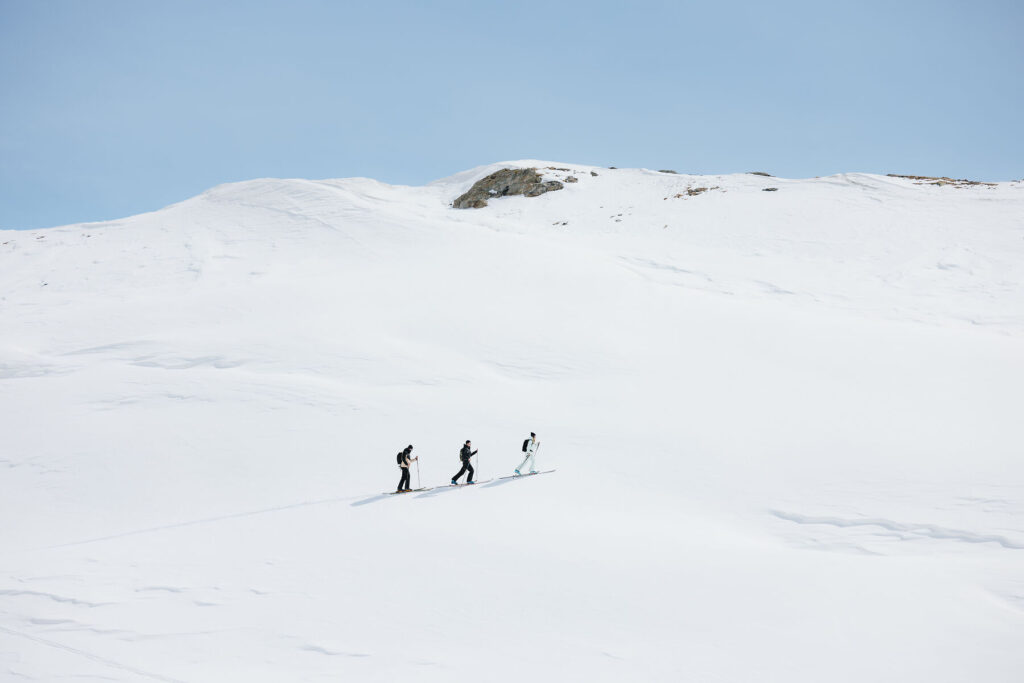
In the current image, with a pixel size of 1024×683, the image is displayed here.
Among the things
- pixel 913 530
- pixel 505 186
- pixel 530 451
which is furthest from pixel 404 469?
pixel 505 186

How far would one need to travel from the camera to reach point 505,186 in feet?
172

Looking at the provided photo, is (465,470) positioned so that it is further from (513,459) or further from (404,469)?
(513,459)

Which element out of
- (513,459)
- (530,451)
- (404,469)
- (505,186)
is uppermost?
(505,186)

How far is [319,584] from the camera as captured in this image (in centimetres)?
1055

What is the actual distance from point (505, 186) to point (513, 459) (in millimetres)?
39337

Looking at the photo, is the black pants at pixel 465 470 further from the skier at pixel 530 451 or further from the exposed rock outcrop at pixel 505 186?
the exposed rock outcrop at pixel 505 186

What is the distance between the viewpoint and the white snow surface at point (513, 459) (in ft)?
29.6

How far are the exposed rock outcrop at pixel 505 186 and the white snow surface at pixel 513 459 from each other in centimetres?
1714

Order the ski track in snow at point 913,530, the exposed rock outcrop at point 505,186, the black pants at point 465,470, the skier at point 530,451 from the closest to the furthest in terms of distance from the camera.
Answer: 1. the ski track in snow at point 913,530
2. the black pants at point 465,470
3. the skier at point 530,451
4. the exposed rock outcrop at point 505,186

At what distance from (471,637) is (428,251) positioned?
2452cm

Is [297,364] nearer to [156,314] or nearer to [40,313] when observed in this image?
[156,314]

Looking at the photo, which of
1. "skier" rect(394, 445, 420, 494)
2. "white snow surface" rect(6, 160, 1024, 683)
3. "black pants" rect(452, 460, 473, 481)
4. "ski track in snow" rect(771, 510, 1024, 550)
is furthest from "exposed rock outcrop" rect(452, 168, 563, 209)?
"ski track in snow" rect(771, 510, 1024, 550)

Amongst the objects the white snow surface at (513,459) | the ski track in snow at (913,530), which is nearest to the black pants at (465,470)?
the white snow surface at (513,459)

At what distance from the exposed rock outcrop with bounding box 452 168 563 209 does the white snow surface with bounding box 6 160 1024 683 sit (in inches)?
675
